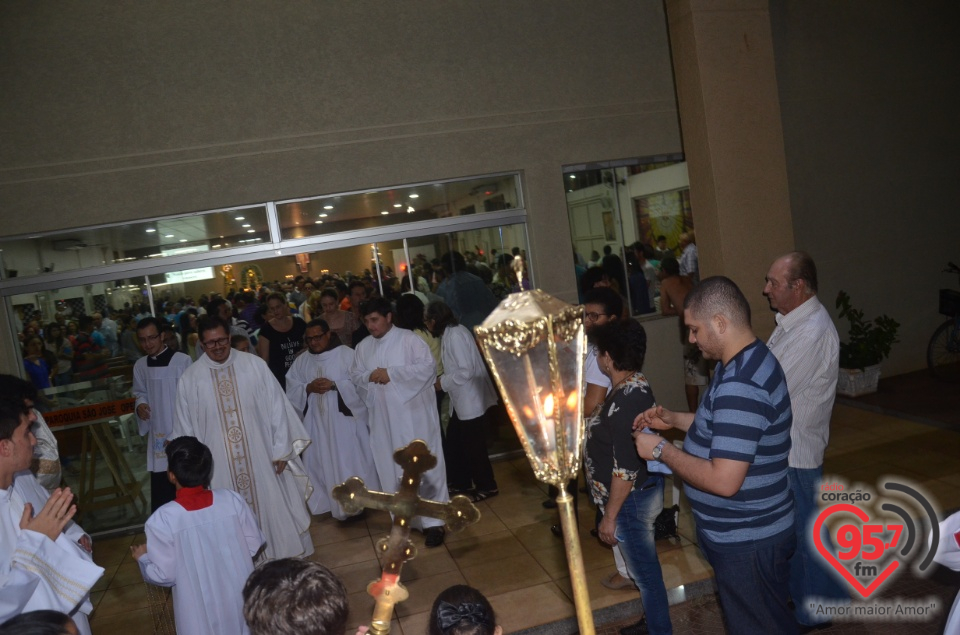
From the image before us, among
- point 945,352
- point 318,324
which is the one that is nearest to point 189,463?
point 318,324

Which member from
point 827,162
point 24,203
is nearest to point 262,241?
point 24,203

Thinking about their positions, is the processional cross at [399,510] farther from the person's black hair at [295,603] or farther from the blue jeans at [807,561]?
the blue jeans at [807,561]

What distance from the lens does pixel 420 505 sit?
2.05 m

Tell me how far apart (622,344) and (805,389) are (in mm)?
1052

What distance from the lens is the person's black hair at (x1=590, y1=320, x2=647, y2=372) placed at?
386 centimetres

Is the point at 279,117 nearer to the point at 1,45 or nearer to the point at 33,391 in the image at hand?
the point at 1,45

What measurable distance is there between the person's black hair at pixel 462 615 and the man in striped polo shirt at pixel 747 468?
1205 millimetres

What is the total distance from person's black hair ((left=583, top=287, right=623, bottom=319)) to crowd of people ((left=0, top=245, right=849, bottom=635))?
0.03 m

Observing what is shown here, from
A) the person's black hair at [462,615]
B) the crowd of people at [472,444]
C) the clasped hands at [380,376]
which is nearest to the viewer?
the person's black hair at [462,615]

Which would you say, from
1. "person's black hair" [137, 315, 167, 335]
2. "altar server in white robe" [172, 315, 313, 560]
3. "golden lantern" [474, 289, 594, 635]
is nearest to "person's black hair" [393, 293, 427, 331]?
"altar server in white robe" [172, 315, 313, 560]

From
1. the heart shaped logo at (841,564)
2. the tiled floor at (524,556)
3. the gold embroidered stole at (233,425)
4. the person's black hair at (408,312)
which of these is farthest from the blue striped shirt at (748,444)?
the person's black hair at (408,312)

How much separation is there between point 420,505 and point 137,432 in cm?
680

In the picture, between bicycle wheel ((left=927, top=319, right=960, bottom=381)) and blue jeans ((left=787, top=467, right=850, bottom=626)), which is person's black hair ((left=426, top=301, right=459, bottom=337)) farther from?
bicycle wheel ((left=927, top=319, right=960, bottom=381))

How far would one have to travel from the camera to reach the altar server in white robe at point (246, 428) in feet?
19.0
